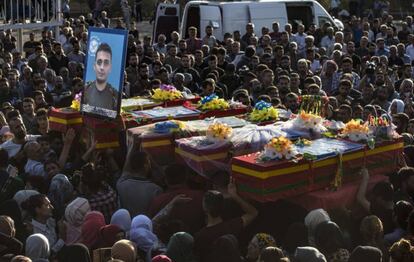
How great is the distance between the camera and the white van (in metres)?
19.1

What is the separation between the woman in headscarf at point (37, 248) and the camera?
6477 millimetres

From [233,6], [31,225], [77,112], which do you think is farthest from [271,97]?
[233,6]

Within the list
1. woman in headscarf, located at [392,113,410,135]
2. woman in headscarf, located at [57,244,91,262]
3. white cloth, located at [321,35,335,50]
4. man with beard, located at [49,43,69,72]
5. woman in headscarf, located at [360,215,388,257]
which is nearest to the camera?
woman in headscarf, located at [57,244,91,262]

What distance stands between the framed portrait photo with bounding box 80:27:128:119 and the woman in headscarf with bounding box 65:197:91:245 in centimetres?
161

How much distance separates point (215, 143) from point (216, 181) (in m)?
0.43

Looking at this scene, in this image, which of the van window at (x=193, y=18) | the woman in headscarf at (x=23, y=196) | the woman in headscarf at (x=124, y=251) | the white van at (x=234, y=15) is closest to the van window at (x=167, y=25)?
the white van at (x=234, y=15)

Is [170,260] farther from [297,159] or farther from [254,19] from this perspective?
[254,19]

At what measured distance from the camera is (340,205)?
288 inches

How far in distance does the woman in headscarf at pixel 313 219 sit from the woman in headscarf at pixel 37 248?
7.12ft

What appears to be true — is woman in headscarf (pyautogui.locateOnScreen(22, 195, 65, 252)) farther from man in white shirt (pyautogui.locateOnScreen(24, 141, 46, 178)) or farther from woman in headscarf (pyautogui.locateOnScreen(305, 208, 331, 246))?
woman in headscarf (pyautogui.locateOnScreen(305, 208, 331, 246))

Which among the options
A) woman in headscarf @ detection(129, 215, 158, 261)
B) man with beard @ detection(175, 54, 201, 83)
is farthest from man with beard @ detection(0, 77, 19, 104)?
woman in headscarf @ detection(129, 215, 158, 261)

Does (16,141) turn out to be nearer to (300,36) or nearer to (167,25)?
(300,36)

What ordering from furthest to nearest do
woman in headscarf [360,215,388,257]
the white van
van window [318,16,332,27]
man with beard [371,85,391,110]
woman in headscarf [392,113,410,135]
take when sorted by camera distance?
van window [318,16,332,27] → the white van → man with beard [371,85,391,110] → woman in headscarf [392,113,410,135] → woman in headscarf [360,215,388,257]

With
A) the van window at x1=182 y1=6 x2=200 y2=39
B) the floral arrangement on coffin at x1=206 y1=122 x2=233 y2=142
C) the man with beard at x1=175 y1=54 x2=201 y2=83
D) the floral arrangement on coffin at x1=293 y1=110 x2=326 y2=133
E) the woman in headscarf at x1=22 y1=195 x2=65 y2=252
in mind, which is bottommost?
the woman in headscarf at x1=22 y1=195 x2=65 y2=252
